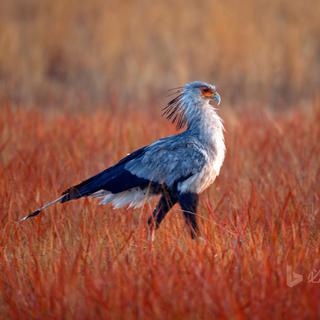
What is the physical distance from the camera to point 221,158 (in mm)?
4895

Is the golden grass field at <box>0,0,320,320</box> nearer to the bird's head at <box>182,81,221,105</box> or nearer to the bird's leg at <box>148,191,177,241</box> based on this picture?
the bird's leg at <box>148,191,177,241</box>

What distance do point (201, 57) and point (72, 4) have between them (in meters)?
2.29

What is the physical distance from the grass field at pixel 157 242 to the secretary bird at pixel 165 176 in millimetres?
117

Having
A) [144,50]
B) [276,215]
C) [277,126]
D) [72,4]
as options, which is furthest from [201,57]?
[276,215]

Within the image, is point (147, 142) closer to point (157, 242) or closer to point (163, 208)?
point (163, 208)

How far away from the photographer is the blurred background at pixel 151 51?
1038 cm

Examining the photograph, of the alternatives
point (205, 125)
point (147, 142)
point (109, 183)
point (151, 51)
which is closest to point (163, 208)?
point (109, 183)

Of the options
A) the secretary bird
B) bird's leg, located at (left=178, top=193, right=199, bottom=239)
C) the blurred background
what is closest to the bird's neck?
the secretary bird

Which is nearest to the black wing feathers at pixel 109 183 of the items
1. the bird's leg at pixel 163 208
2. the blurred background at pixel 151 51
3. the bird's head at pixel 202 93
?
the bird's leg at pixel 163 208

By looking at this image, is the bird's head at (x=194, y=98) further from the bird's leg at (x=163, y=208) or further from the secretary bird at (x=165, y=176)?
the bird's leg at (x=163, y=208)

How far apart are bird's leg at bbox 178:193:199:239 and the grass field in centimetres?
7

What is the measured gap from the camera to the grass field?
3.54 metres

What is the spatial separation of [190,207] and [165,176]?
0.25 m

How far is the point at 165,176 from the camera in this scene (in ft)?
15.9
